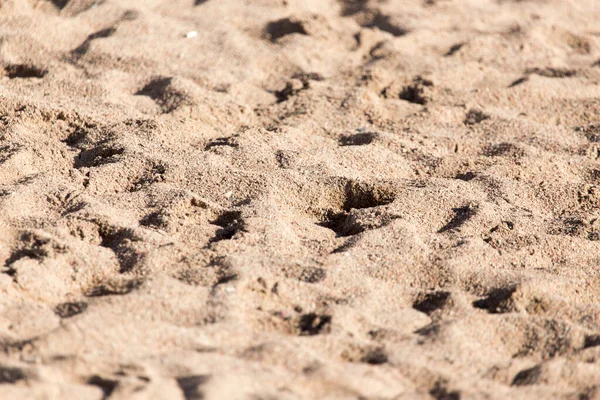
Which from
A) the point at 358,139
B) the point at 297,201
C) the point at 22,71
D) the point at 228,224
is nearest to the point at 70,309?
the point at 228,224

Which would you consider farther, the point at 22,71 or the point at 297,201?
the point at 22,71

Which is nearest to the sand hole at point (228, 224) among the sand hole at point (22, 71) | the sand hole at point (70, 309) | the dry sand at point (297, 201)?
the dry sand at point (297, 201)

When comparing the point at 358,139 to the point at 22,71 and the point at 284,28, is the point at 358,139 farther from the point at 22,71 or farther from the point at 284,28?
the point at 22,71

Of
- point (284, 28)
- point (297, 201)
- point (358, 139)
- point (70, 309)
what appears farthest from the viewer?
point (284, 28)

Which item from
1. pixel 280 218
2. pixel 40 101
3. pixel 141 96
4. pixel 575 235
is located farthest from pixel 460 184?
pixel 40 101

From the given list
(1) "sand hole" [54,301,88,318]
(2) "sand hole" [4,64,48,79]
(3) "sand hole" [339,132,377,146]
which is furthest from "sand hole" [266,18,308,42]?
(1) "sand hole" [54,301,88,318]

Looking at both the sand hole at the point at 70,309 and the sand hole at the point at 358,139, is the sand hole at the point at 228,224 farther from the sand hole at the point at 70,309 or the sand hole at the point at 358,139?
the sand hole at the point at 358,139

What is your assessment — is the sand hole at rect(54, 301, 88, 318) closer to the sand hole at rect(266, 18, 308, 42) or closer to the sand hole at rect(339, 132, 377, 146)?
the sand hole at rect(339, 132, 377, 146)

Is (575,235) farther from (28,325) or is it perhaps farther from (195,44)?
(195,44)
